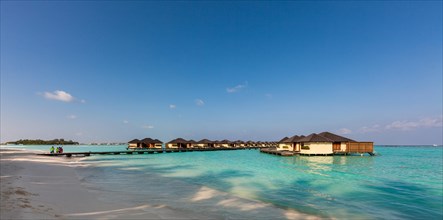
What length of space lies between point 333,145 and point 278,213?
130ft

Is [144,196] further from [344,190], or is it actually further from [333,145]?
[333,145]

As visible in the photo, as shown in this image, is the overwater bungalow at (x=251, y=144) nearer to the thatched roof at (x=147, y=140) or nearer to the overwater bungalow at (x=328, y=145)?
the thatched roof at (x=147, y=140)

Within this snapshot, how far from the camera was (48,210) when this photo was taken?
22.3 feet

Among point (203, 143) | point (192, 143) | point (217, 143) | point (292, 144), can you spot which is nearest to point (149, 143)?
point (192, 143)

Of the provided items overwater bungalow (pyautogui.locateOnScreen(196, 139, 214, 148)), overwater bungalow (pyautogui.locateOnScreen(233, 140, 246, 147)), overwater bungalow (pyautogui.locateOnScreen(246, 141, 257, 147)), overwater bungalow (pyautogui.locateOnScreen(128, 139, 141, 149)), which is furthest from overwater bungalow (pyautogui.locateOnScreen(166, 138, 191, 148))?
overwater bungalow (pyautogui.locateOnScreen(246, 141, 257, 147))

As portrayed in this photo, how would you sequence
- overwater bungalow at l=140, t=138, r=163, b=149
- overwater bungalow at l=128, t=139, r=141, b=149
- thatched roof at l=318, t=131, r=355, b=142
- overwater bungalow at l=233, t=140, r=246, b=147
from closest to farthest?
1. thatched roof at l=318, t=131, r=355, b=142
2. overwater bungalow at l=128, t=139, r=141, b=149
3. overwater bungalow at l=140, t=138, r=163, b=149
4. overwater bungalow at l=233, t=140, r=246, b=147

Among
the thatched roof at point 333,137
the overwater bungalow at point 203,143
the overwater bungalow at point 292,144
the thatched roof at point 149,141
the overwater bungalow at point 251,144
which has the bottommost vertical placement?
the overwater bungalow at point 251,144

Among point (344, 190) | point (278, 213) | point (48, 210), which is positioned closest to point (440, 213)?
point (344, 190)

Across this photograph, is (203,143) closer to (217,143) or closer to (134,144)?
(217,143)

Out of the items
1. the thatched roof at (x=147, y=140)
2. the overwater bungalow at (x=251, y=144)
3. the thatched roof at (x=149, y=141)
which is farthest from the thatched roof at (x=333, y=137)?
the overwater bungalow at (x=251, y=144)

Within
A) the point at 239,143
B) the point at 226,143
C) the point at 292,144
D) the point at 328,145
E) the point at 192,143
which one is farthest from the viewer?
the point at 239,143

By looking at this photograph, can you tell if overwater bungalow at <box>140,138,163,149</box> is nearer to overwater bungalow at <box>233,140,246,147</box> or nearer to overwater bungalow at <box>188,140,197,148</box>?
overwater bungalow at <box>188,140,197,148</box>

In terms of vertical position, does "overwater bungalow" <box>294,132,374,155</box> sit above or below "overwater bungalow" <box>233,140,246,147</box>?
above

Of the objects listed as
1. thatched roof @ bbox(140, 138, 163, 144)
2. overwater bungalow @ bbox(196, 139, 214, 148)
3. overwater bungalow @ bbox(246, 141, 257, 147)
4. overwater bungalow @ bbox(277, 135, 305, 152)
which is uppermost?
overwater bungalow @ bbox(277, 135, 305, 152)
